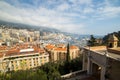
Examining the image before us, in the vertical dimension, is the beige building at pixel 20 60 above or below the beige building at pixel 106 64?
below

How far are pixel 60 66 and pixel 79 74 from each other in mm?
7651

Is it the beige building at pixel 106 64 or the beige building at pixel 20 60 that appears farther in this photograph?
the beige building at pixel 20 60

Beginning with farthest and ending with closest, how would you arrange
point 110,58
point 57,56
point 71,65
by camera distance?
point 57,56
point 71,65
point 110,58

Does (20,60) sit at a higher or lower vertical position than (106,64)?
lower

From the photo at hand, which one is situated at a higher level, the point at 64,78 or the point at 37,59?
the point at 64,78

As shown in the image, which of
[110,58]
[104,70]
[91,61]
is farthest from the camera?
[91,61]

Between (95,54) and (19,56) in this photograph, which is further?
(19,56)

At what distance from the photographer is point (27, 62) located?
45.7m

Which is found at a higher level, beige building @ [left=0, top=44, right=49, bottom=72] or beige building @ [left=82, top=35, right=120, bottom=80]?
beige building @ [left=82, top=35, right=120, bottom=80]

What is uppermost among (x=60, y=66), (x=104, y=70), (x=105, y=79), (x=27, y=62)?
(x=104, y=70)

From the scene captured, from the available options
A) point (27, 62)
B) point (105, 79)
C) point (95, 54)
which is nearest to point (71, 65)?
point (95, 54)

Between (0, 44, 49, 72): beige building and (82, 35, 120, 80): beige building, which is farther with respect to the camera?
(0, 44, 49, 72): beige building

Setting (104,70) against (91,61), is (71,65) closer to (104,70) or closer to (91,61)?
(91,61)

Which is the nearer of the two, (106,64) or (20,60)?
(106,64)
